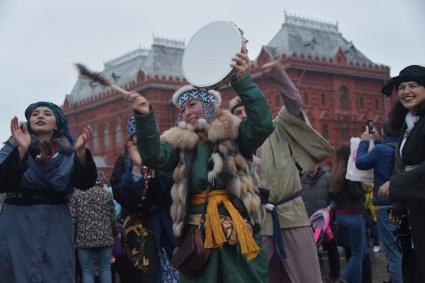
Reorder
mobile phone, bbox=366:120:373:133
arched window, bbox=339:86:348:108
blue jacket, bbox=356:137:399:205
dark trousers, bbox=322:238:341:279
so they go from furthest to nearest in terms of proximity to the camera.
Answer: arched window, bbox=339:86:348:108, dark trousers, bbox=322:238:341:279, mobile phone, bbox=366:120:373:133, blue jacket, bbox=356:137:399:205

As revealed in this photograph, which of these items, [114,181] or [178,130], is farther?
[114,181]

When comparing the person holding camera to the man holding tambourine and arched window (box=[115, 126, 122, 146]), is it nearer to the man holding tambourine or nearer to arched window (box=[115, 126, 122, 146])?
the man holding tambourine

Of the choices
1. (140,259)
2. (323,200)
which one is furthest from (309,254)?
(323,200)

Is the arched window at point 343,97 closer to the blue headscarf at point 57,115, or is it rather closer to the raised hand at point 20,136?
the blue headscarf at point 57,115

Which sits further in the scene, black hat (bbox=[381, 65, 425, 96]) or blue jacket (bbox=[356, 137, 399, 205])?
blue jacket (bbox=[356, 137, 399, 205])

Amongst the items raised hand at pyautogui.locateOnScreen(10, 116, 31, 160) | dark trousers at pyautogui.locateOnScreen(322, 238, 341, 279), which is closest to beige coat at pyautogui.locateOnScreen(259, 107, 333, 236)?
raised hand at pyautogui.locateOnScreen(10, 116, 31, 160)

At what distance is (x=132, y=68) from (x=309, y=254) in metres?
55.1

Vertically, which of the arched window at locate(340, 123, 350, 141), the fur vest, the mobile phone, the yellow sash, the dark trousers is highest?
the arched window at locate(340, 123, 350, 141)

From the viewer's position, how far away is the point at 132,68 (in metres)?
58.9

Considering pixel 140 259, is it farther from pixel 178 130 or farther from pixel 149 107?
pixel 149 107

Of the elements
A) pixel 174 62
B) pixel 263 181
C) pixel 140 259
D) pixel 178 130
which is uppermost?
pixel 174 62

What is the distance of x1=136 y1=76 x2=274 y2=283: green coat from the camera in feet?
12.2

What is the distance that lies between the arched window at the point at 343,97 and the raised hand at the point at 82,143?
4019cm

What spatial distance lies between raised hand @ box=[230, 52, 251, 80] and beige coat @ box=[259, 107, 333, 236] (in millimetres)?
1406
